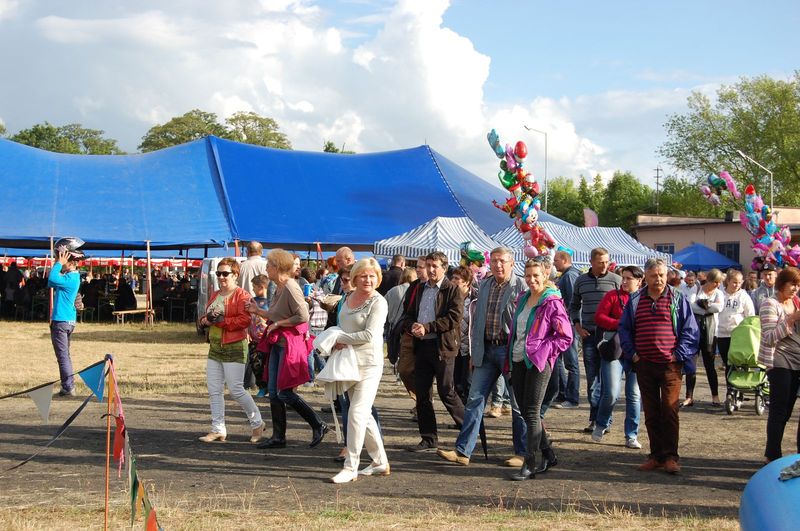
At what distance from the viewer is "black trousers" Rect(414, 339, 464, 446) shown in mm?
8094

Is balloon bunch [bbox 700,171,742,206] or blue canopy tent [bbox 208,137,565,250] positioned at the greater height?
blue canopy tent [bbox 208,137,565,250]

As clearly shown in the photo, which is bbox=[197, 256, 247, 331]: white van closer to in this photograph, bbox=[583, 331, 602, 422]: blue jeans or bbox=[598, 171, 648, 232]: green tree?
bbox=[583, 331, 602, 422]: blue jeans

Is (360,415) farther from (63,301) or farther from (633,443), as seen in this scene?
(63,301)

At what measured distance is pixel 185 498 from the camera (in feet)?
20.5

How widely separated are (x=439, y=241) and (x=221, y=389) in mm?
12824

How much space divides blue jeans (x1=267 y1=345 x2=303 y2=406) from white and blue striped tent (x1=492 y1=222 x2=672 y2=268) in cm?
1379

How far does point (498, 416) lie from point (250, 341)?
2.95m

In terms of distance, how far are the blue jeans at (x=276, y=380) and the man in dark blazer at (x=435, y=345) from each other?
1124mm

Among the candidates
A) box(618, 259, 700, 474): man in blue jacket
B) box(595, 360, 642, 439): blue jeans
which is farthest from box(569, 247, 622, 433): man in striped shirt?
box(618, 259, 700, 474): man in blue jacket

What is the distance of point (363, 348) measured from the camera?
6883mm

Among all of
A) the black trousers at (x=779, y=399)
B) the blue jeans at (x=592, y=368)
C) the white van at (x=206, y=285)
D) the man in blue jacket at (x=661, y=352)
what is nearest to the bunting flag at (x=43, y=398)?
the man in blue jacket at (x=661, y=352)

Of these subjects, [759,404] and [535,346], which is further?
[759,404]

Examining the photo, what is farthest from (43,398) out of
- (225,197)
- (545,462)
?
(225,197)

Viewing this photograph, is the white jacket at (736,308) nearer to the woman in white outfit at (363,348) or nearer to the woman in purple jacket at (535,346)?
the woman in purple jacket at (535,346)
